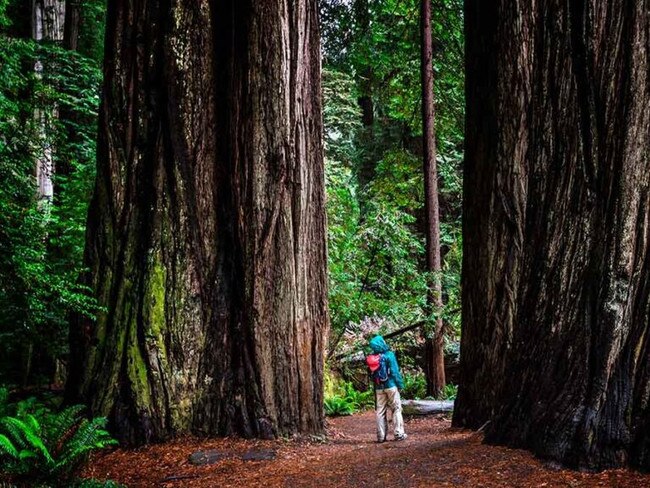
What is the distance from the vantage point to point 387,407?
835 centimetres

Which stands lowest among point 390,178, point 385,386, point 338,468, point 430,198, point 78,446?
point 338,468

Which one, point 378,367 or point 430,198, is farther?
point 430,198

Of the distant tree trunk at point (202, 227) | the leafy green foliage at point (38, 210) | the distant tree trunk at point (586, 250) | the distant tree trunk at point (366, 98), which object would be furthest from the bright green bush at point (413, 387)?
the distant tree trunk at point (586, 250)

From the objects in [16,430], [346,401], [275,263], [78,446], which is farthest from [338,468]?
[346,401]

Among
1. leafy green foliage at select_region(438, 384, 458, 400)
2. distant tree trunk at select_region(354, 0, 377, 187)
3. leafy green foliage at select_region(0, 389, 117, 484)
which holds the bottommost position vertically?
leafy green foliage at select_region(438, 384, 458, 400)

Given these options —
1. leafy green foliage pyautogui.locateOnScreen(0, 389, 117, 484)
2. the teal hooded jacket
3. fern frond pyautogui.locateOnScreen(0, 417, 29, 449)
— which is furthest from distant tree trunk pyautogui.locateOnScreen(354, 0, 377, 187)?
fern frond pyautogui.locateOnScreen(0, 417, 29, 449)

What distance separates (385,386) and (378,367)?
0.37 meters

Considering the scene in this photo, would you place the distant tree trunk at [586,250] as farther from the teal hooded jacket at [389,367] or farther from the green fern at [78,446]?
the teal hooded jacket at [389,367]

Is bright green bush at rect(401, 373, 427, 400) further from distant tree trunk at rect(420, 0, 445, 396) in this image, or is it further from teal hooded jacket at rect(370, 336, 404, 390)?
teal hooded jacket at rect(370, 336, 404, 390)

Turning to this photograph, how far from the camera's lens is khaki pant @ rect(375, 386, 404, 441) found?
8195 mm

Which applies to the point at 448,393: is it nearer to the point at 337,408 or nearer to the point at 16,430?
the point at 337,408

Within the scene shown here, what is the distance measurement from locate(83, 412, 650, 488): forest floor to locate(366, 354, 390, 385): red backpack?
Result: 178 cm

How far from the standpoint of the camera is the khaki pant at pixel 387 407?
26.9 feet

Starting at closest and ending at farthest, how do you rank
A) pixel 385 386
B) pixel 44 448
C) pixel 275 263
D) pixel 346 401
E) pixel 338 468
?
1. pixel 44 448
2. pixel 338 468
3. pixel 275 263
4. pixel 385 386
5. pixel 346 401
